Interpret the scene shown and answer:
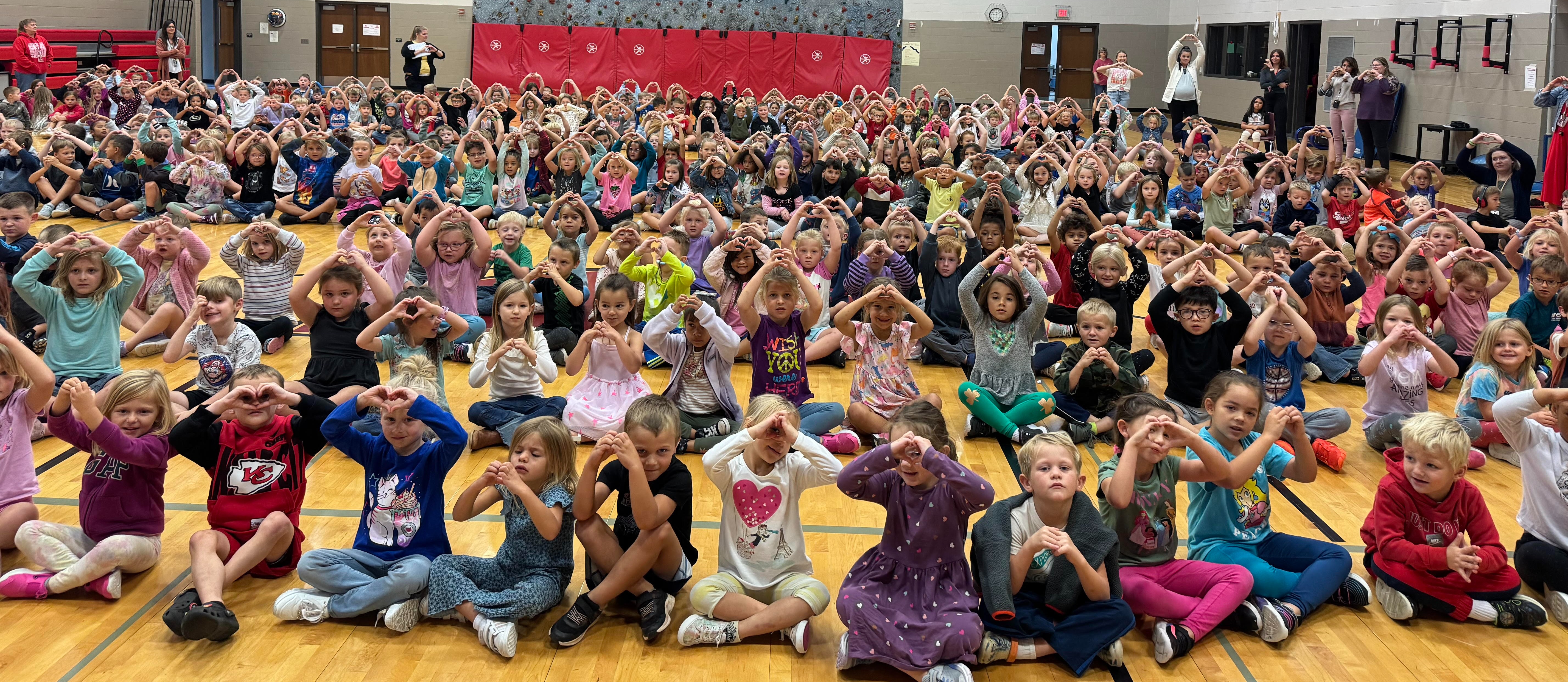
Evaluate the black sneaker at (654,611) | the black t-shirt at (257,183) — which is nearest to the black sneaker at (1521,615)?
the black sneaker at (654,611)

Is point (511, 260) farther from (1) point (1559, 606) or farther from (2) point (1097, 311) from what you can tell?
(1) point (1559, 606)

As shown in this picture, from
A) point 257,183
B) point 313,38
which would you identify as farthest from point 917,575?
point 313,38

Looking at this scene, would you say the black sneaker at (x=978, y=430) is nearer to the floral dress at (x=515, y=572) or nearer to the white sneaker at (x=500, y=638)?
the floral dress at (x=515, y=572)

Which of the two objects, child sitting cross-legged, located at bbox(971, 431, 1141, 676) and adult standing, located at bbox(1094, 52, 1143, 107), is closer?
child sitting cross-legged, located at bbox(971, 431, 1141, 676)

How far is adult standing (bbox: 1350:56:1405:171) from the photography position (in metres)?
17.3

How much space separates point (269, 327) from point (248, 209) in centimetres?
547

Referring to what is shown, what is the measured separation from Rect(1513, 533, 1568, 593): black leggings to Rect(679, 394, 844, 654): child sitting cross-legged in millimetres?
2653

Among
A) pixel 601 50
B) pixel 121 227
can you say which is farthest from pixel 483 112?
pixel 601 50

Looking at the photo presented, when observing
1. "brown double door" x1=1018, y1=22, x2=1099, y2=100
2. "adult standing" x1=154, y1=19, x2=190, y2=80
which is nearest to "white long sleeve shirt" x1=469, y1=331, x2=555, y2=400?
"adult standing" x1=154, y1=19, x2=190, y2=80

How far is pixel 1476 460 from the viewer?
596cm

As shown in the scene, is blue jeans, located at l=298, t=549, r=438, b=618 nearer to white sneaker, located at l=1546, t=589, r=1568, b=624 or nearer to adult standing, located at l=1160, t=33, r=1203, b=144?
white sneaker, located at l=1546, t=589, r=1568, b=624

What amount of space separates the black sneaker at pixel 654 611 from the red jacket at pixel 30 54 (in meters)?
20.4

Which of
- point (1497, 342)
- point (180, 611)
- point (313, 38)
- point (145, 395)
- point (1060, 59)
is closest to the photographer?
point (180, 611)

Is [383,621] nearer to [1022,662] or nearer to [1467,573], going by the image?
[1022,662]
